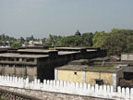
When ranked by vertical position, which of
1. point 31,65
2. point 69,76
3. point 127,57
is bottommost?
point 69,76

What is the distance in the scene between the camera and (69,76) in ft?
63.8

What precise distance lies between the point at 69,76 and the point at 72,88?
2.65 m

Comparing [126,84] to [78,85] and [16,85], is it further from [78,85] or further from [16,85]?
[16,85]

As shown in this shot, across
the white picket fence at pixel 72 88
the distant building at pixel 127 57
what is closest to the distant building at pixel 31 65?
the white picket fence at pixel 72 88

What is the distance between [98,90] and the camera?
626 inches

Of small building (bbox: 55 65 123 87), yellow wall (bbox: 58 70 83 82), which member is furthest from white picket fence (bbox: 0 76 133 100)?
yellow wall (bbox: 58 70 83 82)

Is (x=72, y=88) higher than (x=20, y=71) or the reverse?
the reverse

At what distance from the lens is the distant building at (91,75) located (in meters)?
17.6

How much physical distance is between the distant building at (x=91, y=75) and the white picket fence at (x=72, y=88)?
3.01 feet

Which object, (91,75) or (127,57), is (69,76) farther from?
(127,57)

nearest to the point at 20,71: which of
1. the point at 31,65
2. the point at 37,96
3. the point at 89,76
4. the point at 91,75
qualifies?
the point at 31,65

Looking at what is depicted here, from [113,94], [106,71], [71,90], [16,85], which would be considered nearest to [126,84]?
[106,71]

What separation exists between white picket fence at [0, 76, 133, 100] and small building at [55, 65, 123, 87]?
3.01ft

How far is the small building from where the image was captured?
17583 mm
